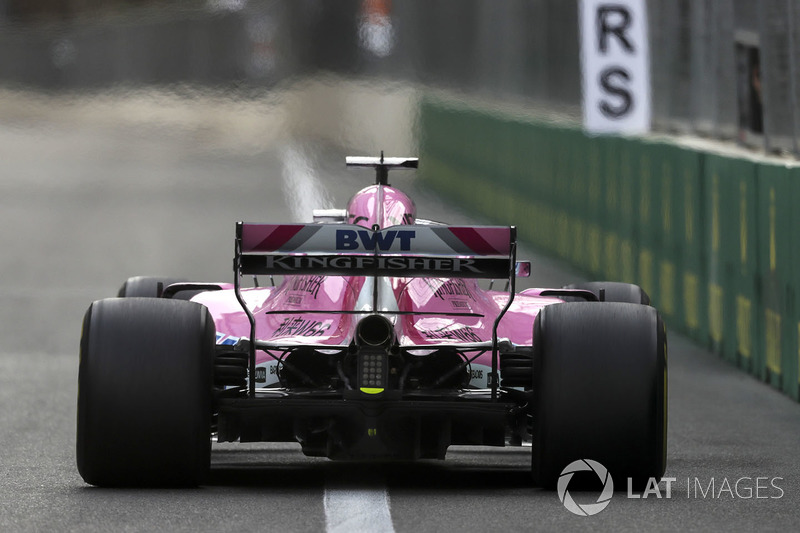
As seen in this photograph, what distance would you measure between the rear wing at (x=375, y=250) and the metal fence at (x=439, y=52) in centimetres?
739

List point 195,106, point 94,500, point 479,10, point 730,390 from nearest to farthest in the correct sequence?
point 94,500 < point 730,390 < point 195,106 < point 479,10

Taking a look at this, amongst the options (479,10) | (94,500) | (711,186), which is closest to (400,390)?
(94,500)

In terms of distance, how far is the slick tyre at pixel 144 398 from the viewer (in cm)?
910

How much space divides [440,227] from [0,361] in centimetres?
734

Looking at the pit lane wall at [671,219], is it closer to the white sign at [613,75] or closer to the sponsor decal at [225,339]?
the white sign at [613,75]

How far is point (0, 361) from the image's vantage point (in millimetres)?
16172

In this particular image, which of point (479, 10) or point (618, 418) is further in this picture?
point (479, 10)

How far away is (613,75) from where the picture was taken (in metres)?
22.1

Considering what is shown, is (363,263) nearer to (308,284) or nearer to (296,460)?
(308,284)

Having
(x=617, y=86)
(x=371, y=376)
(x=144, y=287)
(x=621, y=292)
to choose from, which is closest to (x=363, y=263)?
(x=371, y=376)

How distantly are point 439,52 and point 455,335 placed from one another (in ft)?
83.3

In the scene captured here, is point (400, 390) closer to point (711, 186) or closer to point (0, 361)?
point (0, 361)

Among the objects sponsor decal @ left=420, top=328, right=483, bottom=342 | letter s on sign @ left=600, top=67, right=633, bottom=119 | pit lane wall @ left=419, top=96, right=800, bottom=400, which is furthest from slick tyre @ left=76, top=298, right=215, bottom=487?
letter s on sign @ left=600, top=67, right=633, bottom=119

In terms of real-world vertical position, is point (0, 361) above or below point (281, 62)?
below
